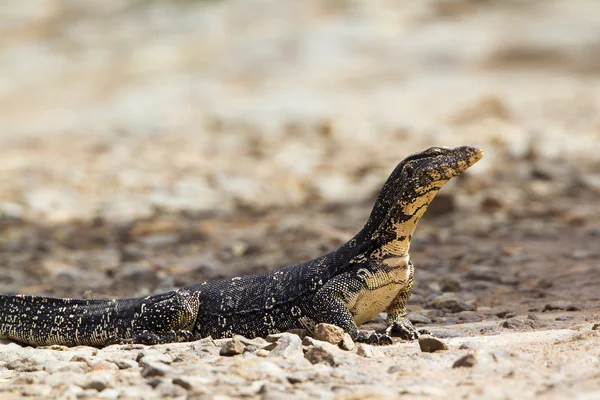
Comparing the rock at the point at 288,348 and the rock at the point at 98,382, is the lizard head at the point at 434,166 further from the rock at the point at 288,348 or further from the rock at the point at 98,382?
the rock at the point at 98,382

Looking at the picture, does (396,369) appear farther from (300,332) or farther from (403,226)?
(403,226)

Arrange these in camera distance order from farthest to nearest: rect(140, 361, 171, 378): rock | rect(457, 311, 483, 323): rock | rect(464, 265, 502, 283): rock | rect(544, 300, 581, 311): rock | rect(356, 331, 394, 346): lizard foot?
rect(464, 265, 502, 283): rock, rect(544, 300, 581, 311): rock, rect(457, 311, 483, 323): rock, rect(356, 331, 394, 346): lizard foot, rect(140, 361, 171, 378): rock

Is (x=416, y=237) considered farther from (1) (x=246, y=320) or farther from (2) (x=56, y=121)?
(2) (x=56, y=121)

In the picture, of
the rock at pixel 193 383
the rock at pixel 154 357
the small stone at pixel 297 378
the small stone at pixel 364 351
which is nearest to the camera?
the rock at pixel 193 383

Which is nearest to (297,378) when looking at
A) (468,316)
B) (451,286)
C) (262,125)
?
(468,316)

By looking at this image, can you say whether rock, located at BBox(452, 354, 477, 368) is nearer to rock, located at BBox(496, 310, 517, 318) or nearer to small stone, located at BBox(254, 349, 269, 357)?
small stone, located at BBox(254, 349, 269, 357)

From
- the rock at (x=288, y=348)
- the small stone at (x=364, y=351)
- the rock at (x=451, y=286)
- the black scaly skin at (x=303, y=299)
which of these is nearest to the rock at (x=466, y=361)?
the small stone at (x=364, y=351)

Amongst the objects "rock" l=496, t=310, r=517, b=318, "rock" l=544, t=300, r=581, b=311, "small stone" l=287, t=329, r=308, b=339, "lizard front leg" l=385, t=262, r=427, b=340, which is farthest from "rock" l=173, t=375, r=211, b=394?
"rock" l=544, t=300, r=581, b=311
